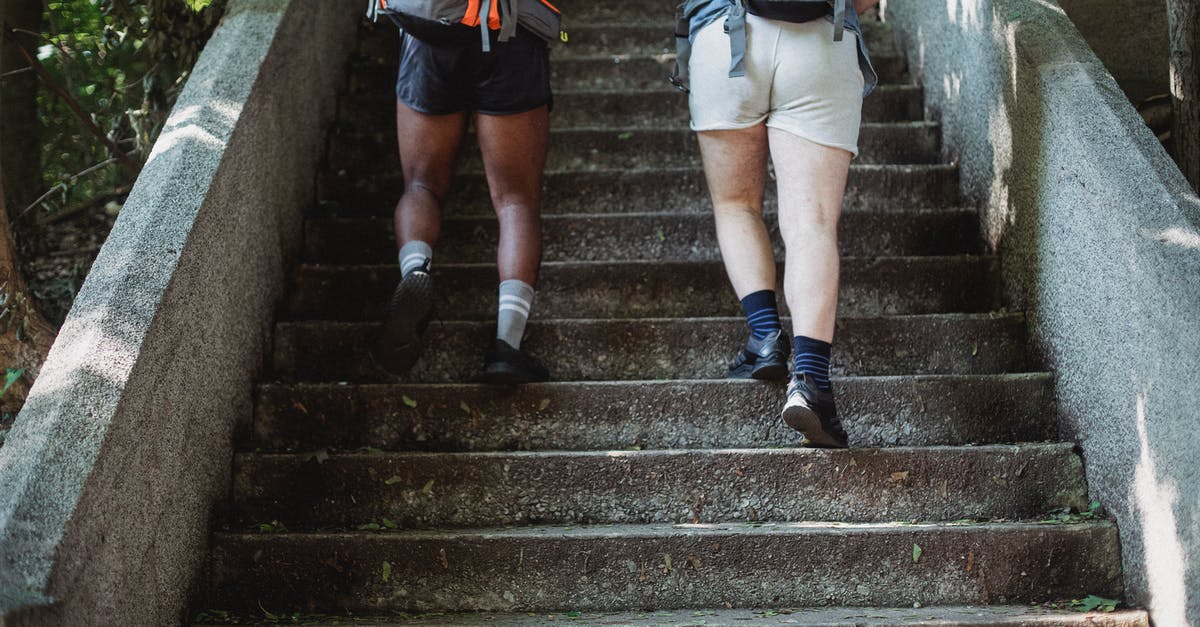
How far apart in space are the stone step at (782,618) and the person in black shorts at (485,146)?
0.72m

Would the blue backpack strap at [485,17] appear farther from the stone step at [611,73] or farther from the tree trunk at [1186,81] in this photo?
the tree trunk at [1186,81]

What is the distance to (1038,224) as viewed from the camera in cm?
328

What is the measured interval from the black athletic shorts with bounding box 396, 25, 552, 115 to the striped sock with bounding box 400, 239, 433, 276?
0.40 m

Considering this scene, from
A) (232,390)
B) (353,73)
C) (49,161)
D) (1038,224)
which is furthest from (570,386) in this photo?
(49,161)

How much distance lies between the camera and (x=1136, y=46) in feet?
14.4

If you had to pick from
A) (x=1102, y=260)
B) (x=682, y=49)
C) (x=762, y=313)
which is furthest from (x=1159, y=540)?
(x=682, y=49)

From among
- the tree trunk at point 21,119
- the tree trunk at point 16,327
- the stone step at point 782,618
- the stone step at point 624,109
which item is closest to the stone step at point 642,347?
the tree trunk at point 16,327

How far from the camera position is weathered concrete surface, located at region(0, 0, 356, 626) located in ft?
6.97

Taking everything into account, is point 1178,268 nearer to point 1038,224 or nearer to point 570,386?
point 1038,224

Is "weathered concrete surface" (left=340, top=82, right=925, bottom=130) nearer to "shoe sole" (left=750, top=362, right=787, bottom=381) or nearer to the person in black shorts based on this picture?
the person in black shorts

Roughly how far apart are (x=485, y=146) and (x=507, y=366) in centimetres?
67

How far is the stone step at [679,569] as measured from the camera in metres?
2.70

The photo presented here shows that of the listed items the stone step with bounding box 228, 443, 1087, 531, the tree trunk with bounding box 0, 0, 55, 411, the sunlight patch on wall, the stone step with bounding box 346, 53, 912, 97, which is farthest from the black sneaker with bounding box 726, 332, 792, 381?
the stone step with bounding box 346, 53, 912, 97

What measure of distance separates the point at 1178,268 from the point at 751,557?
3.99 ft
